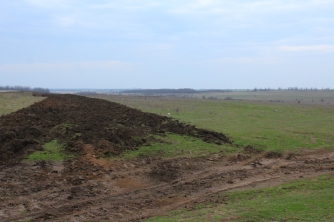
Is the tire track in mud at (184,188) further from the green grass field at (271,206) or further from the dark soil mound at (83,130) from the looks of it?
the dark soil mound at (83,130)

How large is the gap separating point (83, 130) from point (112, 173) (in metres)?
5.34

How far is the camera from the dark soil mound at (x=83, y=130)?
15.6 metres

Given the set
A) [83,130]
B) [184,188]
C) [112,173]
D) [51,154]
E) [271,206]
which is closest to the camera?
[271,206]

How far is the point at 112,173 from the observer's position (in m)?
13.6

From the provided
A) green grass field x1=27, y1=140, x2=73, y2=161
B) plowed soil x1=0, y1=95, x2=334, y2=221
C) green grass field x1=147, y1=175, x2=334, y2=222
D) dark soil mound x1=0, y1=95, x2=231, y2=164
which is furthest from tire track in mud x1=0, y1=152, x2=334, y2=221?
dark soil mound x1=0, y1=95, x2=231, y2=164

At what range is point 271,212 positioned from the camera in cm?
952

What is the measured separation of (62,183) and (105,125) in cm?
760

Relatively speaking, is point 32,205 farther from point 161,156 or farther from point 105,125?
point 105,125

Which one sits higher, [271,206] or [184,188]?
[271,206]

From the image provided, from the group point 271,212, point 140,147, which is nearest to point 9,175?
point 140,147

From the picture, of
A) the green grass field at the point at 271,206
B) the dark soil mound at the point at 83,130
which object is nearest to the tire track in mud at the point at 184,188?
the green grass field at the point at 271,206

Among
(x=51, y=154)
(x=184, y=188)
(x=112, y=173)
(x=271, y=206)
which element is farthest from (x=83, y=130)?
(x=271, y=206)

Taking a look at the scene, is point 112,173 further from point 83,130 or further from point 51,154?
point 83,130

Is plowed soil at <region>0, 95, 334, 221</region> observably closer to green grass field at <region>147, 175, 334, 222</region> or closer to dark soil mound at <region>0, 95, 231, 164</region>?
dark soil mound at <region>0, 95, 231, 164</region>
